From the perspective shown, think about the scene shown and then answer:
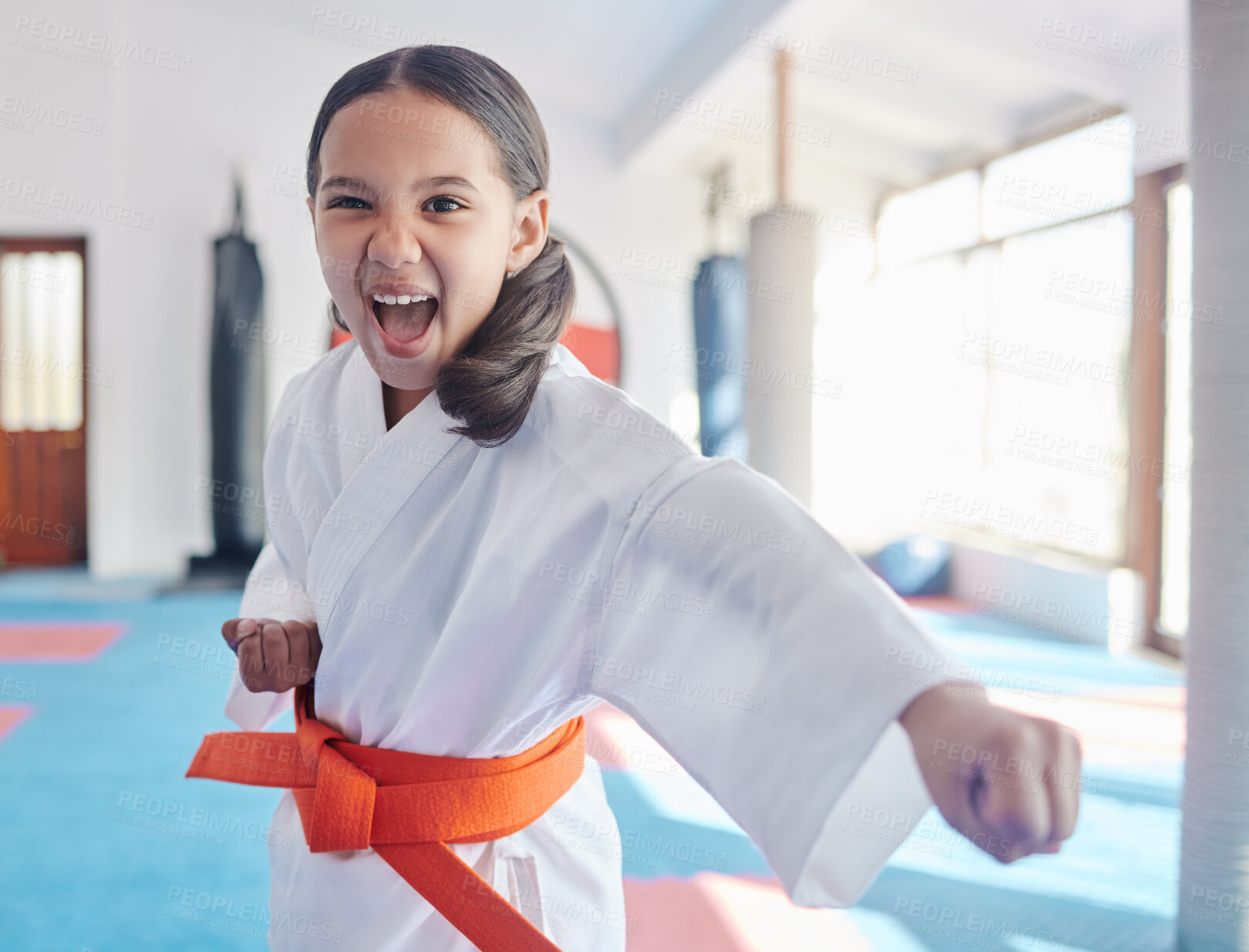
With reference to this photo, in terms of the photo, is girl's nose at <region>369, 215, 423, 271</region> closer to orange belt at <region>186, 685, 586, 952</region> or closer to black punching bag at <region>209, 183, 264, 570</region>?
orange belt at <region>186, 685, 586, 952</region>

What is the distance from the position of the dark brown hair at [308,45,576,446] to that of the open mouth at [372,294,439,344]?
4 centimetres

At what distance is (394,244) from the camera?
2.67 ft

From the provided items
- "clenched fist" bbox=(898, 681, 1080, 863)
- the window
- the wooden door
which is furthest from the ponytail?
the wooden door

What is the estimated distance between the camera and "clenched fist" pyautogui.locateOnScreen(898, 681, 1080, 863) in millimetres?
529

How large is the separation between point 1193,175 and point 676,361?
5778mm

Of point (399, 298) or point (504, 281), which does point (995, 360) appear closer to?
point (504, 281)

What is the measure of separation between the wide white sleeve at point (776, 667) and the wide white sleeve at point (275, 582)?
48cm

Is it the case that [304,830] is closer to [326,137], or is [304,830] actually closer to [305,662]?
[305,662]

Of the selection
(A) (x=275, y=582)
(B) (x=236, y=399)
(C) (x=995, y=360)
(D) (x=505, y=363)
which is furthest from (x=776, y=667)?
(B) (x=236, y=399)

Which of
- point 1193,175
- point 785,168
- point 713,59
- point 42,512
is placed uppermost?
point 713,59

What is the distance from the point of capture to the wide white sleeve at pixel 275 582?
1.09 meters

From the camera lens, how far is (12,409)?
6809 mm

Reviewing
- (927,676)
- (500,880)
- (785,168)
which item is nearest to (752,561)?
(927,676)

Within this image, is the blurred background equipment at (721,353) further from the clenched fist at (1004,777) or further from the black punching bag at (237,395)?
the clenched fist at (1004,777)
